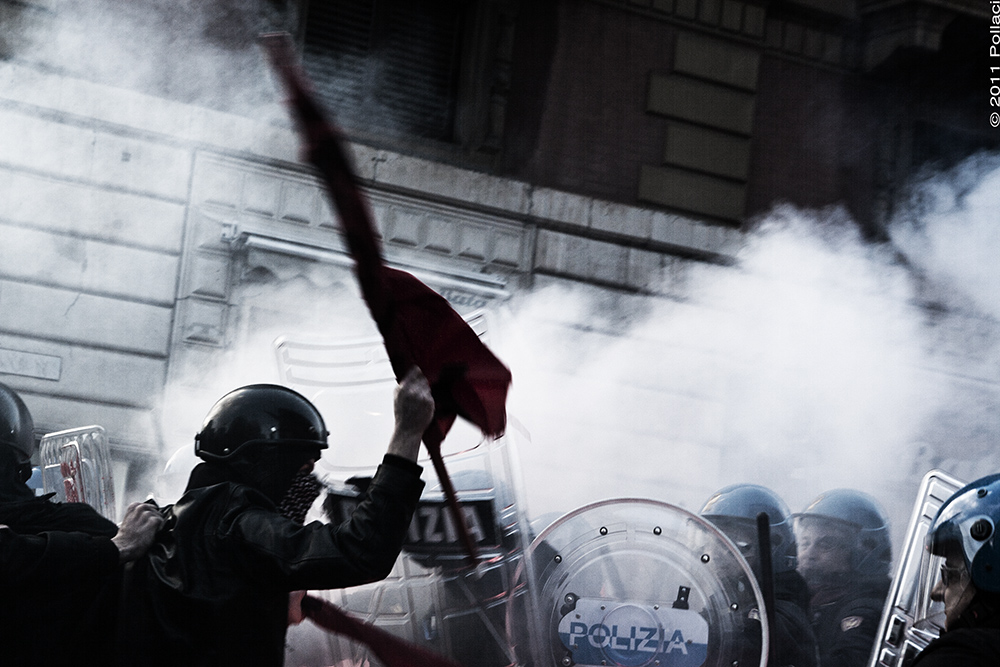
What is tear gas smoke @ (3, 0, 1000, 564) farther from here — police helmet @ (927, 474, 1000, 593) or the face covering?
police helmet @ (927, 474, 1000, 593)

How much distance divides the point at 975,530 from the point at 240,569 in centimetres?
114

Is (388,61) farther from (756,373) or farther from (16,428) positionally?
(16,428)

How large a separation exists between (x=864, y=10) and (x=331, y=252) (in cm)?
384

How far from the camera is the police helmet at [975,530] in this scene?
1710 mm

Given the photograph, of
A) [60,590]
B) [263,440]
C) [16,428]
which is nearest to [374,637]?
[263,440]

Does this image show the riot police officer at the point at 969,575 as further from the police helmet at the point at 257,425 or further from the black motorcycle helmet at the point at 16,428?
the black motorcycle helmet at the point at 16,428

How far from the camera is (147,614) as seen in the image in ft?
5.80

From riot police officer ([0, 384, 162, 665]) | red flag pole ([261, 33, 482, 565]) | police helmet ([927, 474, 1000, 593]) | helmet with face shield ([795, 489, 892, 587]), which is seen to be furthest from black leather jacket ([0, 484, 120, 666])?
helmet with face shield ([795, 489, 892, 587])

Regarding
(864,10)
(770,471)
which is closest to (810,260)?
(770,471)

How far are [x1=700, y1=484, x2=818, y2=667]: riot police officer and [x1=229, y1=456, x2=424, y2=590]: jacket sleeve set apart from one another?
4.25ft

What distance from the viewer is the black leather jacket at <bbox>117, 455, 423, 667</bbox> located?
168 centimetres

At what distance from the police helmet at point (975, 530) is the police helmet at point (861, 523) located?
2.04 meters

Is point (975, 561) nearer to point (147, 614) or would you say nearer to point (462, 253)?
point (147, 614)

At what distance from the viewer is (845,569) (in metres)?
3.83
